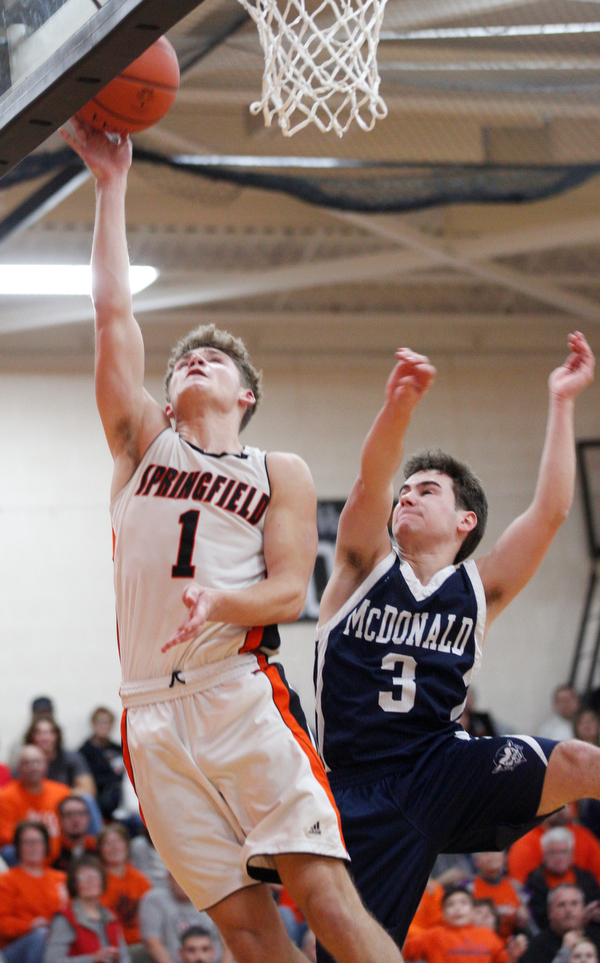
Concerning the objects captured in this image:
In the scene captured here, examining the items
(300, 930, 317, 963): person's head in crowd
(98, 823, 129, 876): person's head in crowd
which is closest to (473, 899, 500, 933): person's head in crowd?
(300, 930, 317, 963): person's head in crowd

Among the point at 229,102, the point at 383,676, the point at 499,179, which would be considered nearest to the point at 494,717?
the point at 499,179

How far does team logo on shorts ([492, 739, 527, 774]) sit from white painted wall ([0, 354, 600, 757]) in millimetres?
8391

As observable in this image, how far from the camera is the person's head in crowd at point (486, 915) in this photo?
694 centimetres

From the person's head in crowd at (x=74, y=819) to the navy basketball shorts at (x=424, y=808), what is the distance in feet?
14.5

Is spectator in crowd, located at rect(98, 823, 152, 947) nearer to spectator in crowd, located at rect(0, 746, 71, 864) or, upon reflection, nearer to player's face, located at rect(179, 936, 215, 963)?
player's face, located at rect(179, 936, 215, 963)

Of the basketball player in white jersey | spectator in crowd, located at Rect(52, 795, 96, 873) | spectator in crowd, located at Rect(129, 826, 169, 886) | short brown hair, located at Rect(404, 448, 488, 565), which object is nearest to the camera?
the basketball player in white jersey

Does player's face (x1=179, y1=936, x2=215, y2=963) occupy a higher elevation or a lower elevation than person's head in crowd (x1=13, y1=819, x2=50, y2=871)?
lower

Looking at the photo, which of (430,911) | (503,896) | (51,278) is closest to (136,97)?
(430,911)

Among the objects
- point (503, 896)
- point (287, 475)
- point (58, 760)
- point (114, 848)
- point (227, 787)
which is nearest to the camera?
point (227, 787)

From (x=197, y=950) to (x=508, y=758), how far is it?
3.58m

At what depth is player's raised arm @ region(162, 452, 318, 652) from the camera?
3020 mm

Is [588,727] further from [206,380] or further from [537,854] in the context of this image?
[206,380]

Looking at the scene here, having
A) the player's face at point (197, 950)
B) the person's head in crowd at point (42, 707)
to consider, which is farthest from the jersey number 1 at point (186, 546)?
the person's head in crowd at point (42, 707)

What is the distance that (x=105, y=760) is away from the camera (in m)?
9.99
